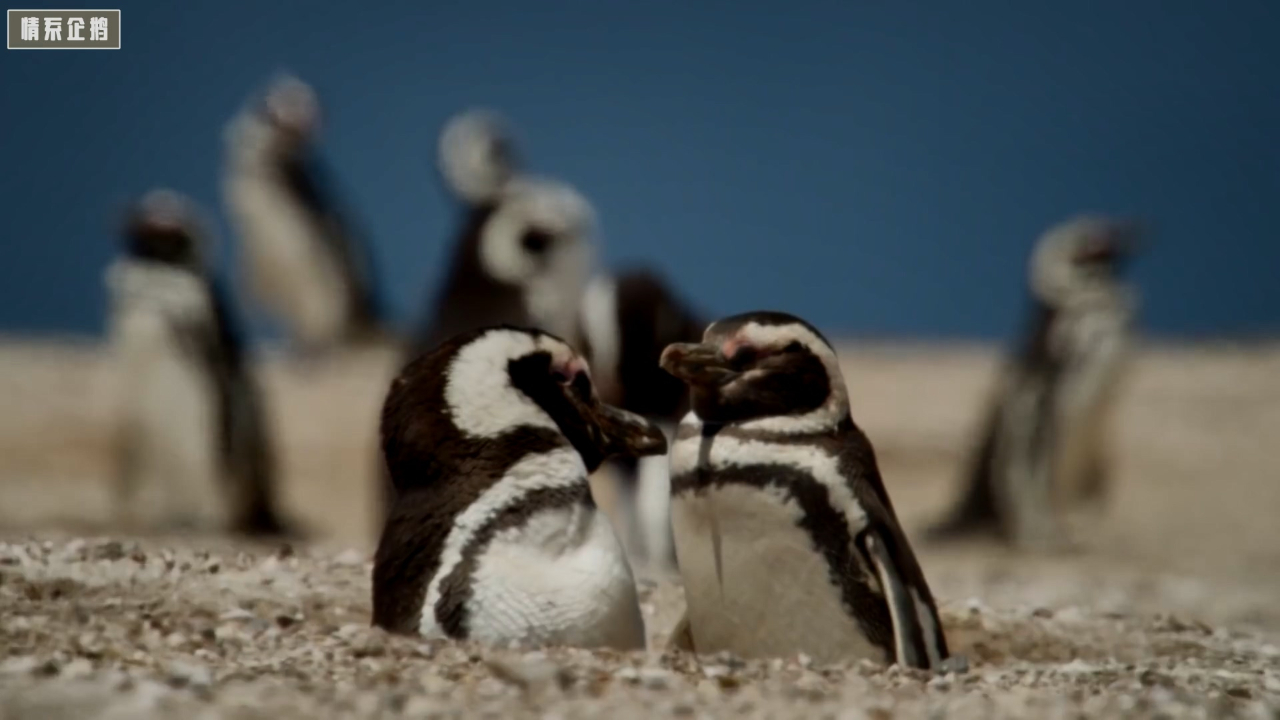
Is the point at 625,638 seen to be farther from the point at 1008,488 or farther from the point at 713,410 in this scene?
the point at 1008,488

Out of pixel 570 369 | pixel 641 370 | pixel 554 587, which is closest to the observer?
pixel 554 587

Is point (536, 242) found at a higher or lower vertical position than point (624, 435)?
higher

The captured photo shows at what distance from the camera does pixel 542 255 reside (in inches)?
423

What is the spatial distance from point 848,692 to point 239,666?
4.01 feet

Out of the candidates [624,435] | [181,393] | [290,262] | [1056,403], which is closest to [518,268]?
[181,393]

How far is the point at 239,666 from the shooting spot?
382 cm

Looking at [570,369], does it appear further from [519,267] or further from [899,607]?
[519,267]

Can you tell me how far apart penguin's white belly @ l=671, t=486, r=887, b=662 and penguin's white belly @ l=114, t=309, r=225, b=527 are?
23.5 ft

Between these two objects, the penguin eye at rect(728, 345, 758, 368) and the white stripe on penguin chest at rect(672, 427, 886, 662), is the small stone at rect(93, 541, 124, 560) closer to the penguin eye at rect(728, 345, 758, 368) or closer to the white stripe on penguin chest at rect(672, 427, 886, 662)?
the white stripe on penguin chest at rect(672, 427, 886, 662)

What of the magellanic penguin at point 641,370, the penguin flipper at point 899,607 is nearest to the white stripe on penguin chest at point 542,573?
the penguin flipper at point 899,607

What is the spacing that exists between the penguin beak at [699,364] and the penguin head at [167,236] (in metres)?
6.96

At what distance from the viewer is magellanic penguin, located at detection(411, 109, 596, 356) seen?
10.3 metres

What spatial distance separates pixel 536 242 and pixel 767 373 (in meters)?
6.54

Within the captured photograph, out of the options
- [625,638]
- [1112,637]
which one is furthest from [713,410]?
[1112,637]
